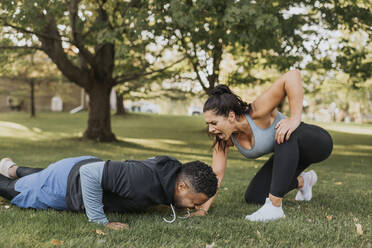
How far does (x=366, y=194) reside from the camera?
5.48 metres

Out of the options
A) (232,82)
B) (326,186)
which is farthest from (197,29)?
(326,186)

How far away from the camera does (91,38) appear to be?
44.3ft

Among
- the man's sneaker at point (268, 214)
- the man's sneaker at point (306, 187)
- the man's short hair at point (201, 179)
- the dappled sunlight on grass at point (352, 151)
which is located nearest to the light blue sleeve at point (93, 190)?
the man's short hair at point (201, 179)

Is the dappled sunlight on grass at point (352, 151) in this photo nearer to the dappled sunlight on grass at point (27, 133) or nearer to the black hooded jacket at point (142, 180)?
the dappled sunlight on grass at point (27, 133)

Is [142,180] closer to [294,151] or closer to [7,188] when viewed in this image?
[294,151]

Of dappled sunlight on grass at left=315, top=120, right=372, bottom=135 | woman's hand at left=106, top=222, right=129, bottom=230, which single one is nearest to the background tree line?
woman's hand at left=106, top=222, right=129, bottom=230

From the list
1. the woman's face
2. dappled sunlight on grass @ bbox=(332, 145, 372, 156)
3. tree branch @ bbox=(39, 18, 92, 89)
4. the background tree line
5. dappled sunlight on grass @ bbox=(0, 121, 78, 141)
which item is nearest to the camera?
the woman's face

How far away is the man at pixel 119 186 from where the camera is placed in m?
3.27

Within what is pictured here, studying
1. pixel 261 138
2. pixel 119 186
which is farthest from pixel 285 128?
pixel 119 186

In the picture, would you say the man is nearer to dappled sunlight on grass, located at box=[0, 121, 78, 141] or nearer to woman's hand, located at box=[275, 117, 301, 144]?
woman's hand, located at box=[275, 117, 301, 144]

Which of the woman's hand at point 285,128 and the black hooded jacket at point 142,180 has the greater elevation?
the woman's hand at point 285,128

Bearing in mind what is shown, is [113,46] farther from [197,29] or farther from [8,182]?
[8,182]

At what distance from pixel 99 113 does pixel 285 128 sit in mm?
12399

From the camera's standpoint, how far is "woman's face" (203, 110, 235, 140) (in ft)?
11.9
